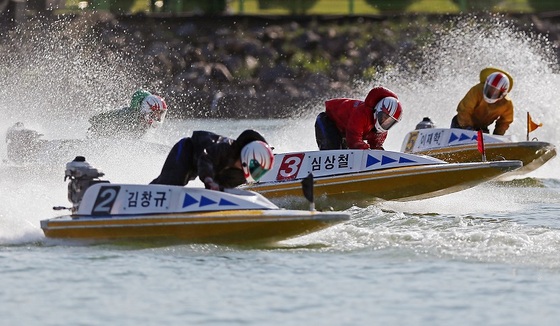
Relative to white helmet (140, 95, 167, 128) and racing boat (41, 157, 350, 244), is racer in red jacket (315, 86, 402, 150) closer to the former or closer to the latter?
white helmet (140, 95, 167, 128)

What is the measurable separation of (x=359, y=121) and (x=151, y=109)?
4130 mm

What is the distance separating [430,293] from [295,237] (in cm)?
196

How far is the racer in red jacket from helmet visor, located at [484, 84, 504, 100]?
2508mm

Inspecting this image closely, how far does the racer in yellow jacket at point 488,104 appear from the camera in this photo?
54.0ft

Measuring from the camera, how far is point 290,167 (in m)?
14.2

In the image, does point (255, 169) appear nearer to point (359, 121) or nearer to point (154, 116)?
point (359, 121)

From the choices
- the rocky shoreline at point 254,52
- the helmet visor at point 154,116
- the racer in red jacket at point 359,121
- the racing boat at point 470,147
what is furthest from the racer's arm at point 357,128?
the rocky shoreline at point 254,52

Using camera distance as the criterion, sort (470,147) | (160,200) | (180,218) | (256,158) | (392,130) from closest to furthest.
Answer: (180,218)
(160,200)
(256,158)
(470,147)
(392,130)

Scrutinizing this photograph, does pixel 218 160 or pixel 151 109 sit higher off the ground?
pixel 151 109

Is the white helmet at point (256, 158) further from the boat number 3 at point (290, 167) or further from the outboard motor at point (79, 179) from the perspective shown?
the boat number 3 at point (290, 167)

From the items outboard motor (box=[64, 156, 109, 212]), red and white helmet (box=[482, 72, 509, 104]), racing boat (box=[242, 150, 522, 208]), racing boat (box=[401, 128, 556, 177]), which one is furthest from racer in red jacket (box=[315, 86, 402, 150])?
outboard motor (box=[64, 156, 109, 212])

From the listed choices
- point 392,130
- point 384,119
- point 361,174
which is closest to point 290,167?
point 361,174

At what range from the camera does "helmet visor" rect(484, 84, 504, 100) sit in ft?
53.9

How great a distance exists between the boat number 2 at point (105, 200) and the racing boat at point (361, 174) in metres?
3.36
